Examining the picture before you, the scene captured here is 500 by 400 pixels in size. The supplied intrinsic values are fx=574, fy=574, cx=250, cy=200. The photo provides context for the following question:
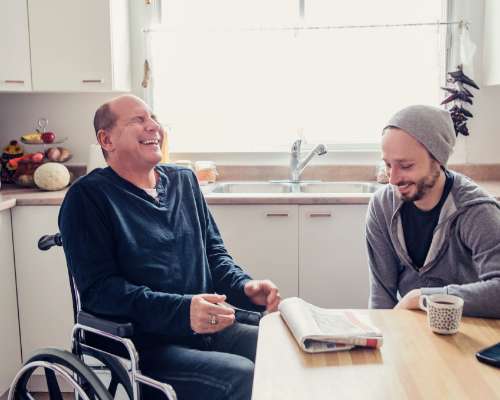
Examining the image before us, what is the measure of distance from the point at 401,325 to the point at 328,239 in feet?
4.03

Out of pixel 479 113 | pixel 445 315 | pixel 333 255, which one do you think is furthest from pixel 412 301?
pixel 479 113

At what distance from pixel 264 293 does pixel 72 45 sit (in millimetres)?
1710

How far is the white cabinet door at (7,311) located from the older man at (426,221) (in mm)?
1593

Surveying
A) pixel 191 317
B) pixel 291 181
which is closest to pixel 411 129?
pixel 191 317

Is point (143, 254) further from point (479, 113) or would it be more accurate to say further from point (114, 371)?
point (479, 113)

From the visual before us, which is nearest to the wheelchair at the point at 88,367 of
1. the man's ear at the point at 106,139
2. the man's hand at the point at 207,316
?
the man's hand at the point at 207,316

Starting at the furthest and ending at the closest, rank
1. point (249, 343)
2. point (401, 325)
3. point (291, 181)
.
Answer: point (291, 181) → point (249, 343) → point (401, 325)

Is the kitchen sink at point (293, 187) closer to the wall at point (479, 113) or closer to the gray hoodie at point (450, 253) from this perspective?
the wall at point (479, 113)

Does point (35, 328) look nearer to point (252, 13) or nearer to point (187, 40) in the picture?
point (187, 40)

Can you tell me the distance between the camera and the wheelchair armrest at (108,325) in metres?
1.38

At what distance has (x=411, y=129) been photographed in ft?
5.02

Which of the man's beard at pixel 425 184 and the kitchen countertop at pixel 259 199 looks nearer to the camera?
the man's beard at pixel 425 184

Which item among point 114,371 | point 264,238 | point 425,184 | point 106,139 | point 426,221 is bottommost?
point 114,371

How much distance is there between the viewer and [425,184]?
1.58 metres
